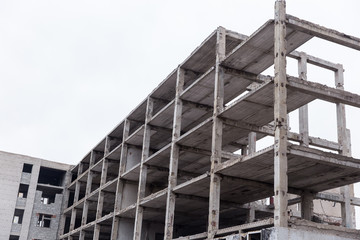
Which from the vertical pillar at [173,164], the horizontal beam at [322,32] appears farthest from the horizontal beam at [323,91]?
the vertical pillar at [173,164]

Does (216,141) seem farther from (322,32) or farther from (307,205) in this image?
(322,32)

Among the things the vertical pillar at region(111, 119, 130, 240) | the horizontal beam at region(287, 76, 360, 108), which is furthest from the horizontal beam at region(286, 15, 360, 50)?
the vertical pillar at region(111, 119, 130, 240)

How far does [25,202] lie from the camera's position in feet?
113

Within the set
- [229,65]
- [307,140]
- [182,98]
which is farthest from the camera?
[182,98]

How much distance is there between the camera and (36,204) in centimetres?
3500

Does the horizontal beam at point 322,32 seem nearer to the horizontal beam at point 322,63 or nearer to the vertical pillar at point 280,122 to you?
the vertical pillar at point 280,122

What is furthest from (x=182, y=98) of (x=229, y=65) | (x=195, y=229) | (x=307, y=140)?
(x=195, y=229)

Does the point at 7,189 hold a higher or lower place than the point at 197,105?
lower

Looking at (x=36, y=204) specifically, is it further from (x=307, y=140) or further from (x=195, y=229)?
(x=307, y=140)

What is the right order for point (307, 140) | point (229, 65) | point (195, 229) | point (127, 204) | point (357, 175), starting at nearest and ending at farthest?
point (357, 175)
point (229, 65)
point (307, 140)
point (127, 204)
point (195, 229)

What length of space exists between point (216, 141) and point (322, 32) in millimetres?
4930

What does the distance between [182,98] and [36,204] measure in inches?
787

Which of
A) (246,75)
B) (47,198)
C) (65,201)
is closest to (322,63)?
(246,75)

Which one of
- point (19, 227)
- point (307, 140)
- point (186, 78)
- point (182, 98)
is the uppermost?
point (186, 78)
